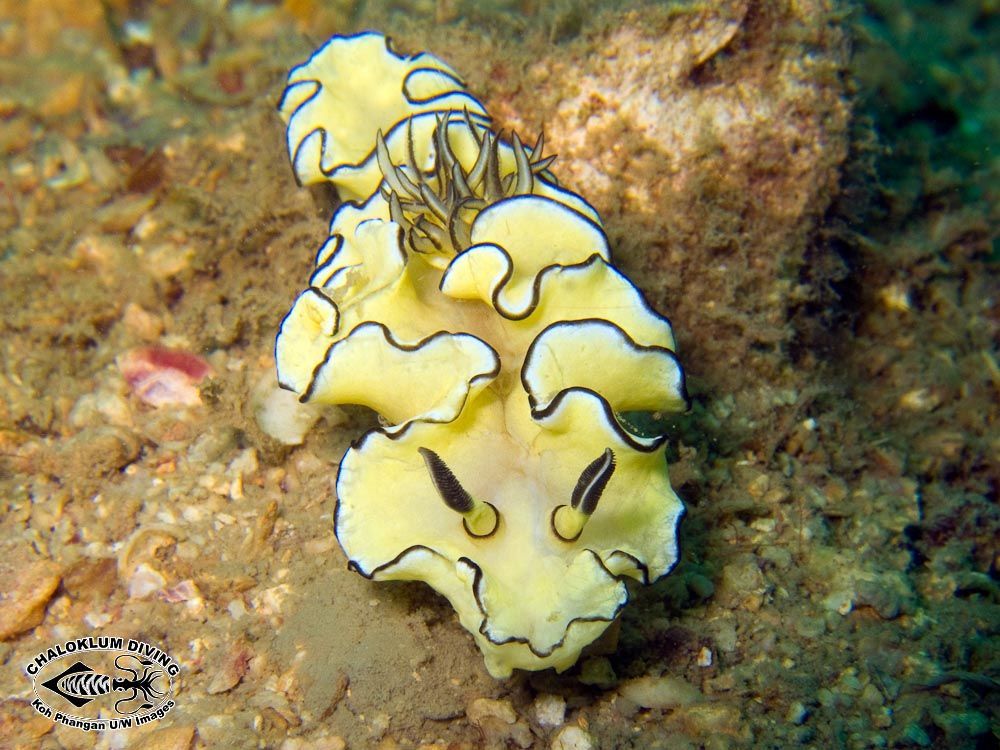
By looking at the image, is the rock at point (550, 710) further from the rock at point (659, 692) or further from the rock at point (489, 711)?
the rock at point (659, 692)

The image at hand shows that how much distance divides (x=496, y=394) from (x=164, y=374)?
2.29 meters

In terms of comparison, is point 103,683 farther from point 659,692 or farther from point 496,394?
point 659,692

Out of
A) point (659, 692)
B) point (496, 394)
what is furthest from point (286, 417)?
point (659, 692)

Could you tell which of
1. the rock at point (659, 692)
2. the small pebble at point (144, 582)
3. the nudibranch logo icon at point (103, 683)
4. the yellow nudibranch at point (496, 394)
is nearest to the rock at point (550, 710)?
the rock at point (659, 692)

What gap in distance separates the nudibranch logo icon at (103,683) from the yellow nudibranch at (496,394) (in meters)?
1.24

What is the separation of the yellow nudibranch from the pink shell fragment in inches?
52.8

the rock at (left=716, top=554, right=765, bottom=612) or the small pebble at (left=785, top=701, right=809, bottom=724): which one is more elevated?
the rock at (left=716, top=554, right=765, bottom=612)

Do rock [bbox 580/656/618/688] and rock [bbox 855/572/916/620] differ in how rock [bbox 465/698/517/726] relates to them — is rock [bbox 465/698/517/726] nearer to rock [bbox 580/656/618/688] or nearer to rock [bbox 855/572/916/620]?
rock [bbox 580/656/618/688]

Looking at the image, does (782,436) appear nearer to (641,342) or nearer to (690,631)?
(690,631)

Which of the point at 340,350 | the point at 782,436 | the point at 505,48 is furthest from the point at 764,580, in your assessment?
the point at 505,48

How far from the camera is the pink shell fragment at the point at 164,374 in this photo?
12.7ft

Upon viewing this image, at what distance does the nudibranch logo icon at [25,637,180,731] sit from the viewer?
286cm

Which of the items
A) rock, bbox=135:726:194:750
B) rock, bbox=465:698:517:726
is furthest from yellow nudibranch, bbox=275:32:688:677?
rock, bbox=135:726:194:750

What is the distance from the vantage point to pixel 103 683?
2930 mm
